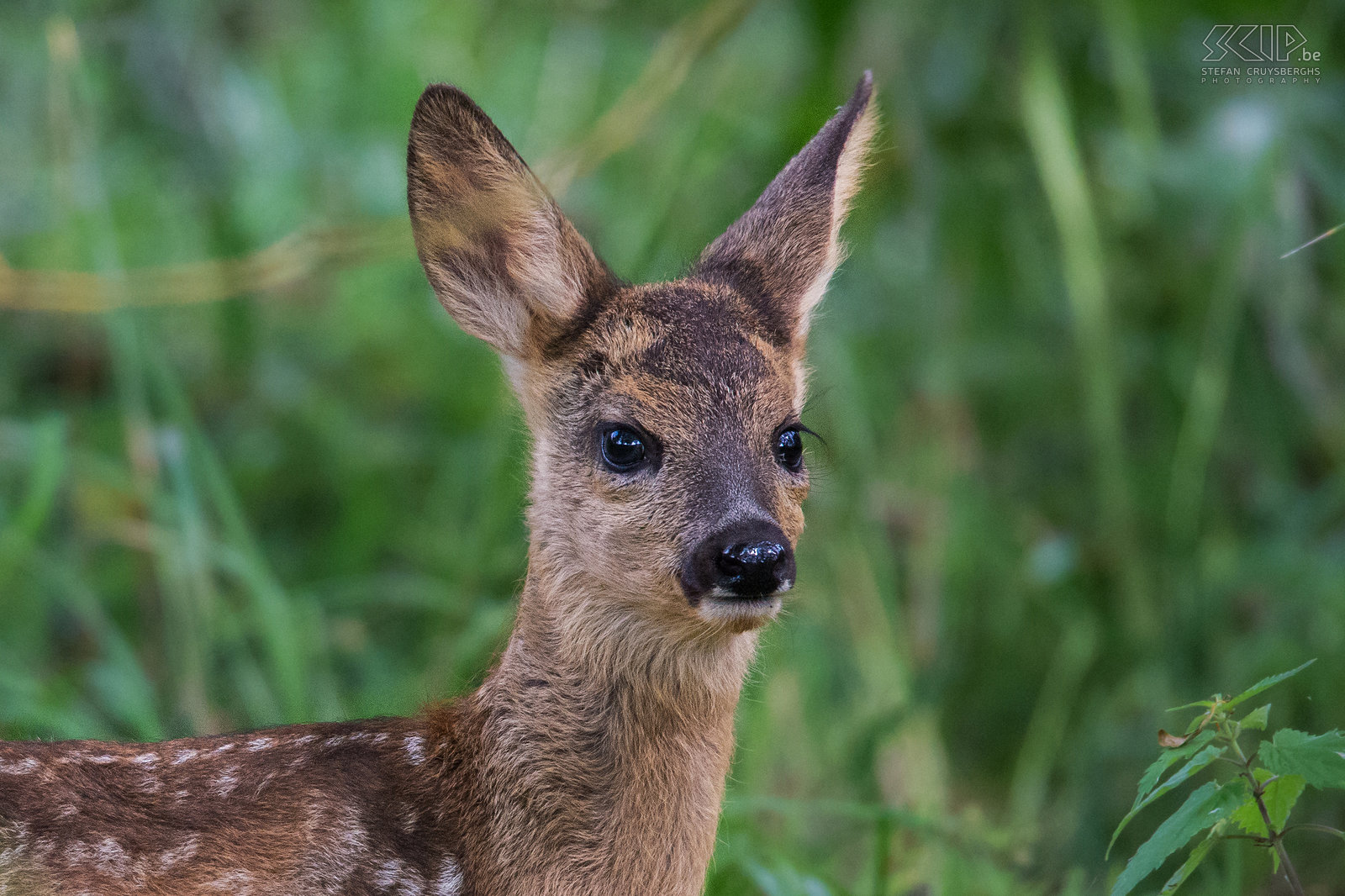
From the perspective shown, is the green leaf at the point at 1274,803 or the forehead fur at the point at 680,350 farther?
the forehead fur at the point at 680,350

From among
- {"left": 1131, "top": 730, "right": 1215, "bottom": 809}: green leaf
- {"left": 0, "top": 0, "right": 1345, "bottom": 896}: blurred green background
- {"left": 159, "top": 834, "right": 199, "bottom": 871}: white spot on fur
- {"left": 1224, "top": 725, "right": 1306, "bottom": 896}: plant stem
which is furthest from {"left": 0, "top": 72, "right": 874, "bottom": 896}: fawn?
{"left": 1224, "top": 725, "right": 1306, "bottom": 896}: plant stem

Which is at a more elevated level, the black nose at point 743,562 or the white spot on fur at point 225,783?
the black nose at point 743,562

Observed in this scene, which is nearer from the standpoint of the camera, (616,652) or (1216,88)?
(616,652)

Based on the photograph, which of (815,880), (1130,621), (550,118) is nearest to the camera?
(815,880)

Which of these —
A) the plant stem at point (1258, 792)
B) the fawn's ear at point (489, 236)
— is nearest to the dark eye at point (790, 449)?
the fawn's ear at point (489, 236)

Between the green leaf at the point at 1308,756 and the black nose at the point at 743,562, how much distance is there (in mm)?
1018

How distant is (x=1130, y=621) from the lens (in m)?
5.83

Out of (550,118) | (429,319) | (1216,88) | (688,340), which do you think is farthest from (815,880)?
(550,118)

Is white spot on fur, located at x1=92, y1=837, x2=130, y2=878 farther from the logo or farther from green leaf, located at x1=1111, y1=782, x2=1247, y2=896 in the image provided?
the logo

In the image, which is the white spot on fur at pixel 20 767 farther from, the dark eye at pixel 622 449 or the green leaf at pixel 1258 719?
the green leaf at pixel 1258 719

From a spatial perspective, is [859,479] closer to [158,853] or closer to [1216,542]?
[1216,542]

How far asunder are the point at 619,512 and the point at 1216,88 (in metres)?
3.63

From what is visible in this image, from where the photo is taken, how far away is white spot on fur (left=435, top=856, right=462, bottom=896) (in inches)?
134

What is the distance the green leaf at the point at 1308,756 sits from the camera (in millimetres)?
2584
